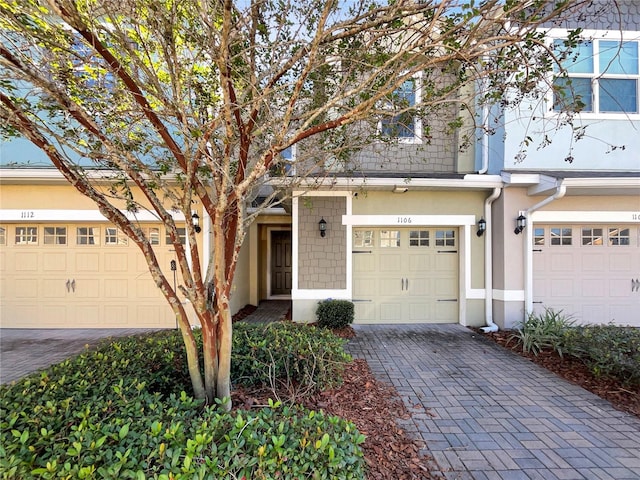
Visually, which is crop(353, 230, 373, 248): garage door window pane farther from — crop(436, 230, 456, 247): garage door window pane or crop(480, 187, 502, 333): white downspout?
crop(480, 187, 502, 333): white downspout

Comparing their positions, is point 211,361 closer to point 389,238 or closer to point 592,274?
point 389,238

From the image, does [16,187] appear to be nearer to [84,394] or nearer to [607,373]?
[84,394]

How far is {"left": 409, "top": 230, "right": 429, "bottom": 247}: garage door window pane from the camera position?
6.98 m

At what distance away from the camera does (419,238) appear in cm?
699

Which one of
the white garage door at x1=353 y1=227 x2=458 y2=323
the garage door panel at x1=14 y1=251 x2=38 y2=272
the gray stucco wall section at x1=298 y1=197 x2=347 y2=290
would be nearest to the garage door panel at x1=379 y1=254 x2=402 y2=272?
the white garage door at x1=353 y1=227 x2=458 y2=323

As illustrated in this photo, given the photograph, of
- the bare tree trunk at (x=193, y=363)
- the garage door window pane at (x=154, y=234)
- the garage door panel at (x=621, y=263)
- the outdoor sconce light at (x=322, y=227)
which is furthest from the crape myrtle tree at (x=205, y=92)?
the garage door panel at (x=621, y=263)

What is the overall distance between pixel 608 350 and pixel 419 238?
11.9 feet

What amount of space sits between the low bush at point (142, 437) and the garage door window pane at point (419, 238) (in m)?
5.29

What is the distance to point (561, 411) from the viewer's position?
3.38 meters

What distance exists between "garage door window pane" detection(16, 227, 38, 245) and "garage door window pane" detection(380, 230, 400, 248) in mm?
7752

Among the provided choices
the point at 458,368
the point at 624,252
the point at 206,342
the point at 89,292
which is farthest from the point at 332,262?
the point at 624,252

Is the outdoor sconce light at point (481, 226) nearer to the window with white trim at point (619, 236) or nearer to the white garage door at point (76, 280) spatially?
the window with white trim at point (619, 236)

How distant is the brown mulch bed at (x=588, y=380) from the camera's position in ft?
11.6

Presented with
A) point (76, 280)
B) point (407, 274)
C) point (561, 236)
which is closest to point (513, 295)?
point (561, 236)
